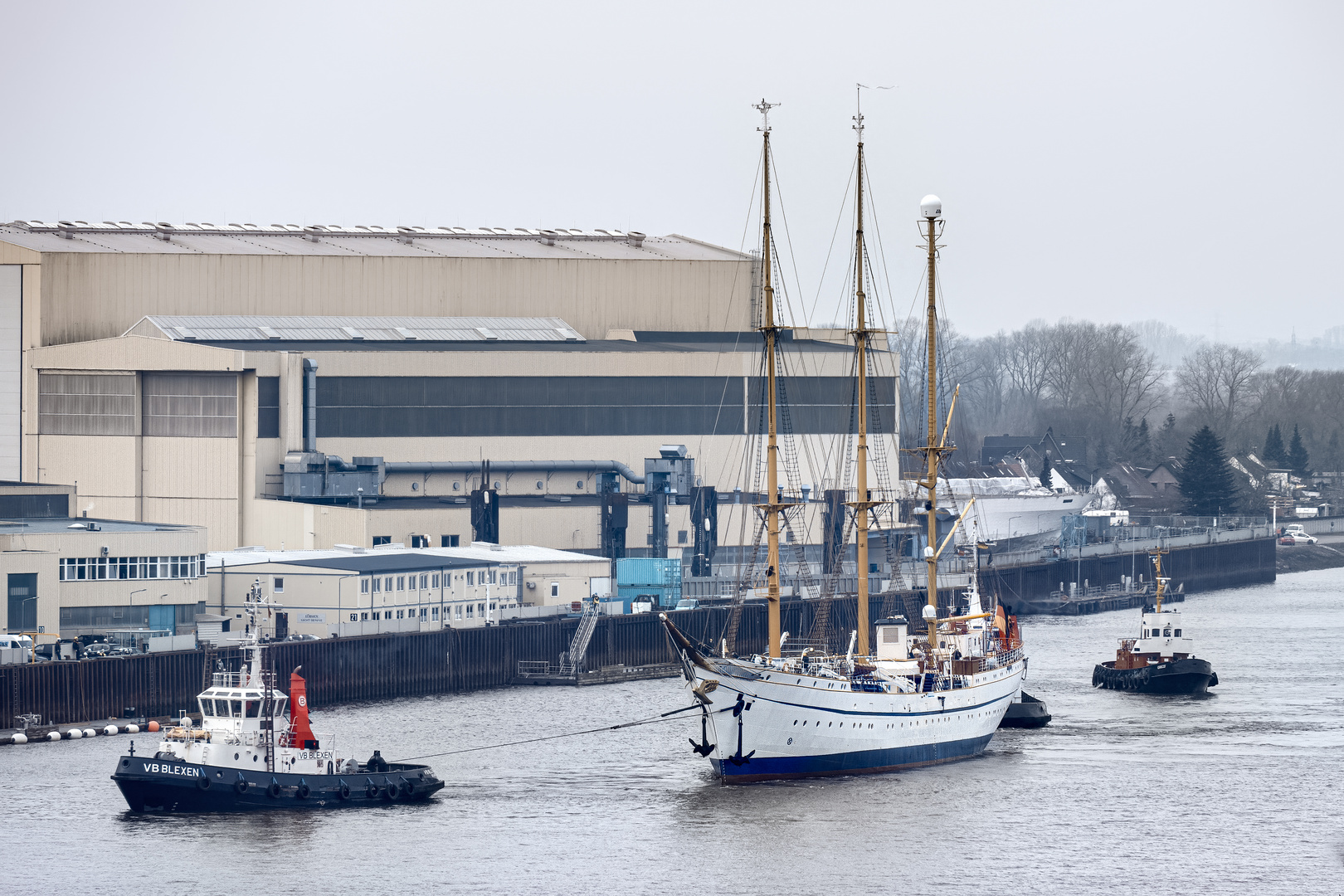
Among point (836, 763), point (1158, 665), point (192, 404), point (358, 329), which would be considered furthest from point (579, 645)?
point (358, 329)

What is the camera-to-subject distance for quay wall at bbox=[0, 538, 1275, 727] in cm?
8212

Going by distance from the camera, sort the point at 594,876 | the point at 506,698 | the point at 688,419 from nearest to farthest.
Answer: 1. the point at 594,876
2. the point at 506,698
3. the point at 688,419

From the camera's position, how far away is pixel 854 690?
72.7 meters

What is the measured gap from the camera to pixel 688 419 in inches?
5022

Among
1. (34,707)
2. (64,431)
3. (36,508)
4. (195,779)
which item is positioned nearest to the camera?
(195,779)

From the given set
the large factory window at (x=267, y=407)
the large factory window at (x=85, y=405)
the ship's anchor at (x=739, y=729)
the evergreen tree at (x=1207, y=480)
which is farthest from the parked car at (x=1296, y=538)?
the ship's anchor at (x=739, y=729)

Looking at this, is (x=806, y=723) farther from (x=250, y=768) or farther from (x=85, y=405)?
(x=85, y=405)

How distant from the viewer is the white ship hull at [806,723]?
232 ft

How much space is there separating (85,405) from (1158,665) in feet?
189

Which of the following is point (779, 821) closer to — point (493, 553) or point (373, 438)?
point (493, 553)

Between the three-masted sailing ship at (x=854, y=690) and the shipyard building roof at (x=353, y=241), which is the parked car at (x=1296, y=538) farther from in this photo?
the three-masted sailing ship at (x=854, y=690)

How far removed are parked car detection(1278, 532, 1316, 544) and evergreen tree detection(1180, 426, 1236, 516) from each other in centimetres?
501

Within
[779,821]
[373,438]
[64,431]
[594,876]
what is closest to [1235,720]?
[779,821]

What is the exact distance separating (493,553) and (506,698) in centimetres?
1985
